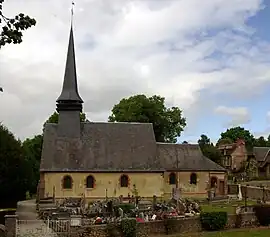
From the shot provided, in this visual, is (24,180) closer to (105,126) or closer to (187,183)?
(105,126)

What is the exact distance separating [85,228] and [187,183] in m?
24.6

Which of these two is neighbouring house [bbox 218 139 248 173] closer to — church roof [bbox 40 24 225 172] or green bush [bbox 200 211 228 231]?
church roof [bbox 40 24 225 172]

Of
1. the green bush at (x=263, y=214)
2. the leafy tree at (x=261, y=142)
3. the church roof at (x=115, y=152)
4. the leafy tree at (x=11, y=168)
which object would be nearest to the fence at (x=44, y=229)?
the green bush at (x=263, y=214)

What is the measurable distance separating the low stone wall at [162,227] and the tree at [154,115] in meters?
36.0

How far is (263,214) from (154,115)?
3735 cm

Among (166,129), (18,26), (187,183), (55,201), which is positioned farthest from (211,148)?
(18,26)

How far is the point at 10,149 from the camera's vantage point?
39094mm

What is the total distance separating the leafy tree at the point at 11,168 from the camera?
126 ft

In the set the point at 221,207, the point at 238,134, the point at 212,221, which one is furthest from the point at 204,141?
the point at 212,221

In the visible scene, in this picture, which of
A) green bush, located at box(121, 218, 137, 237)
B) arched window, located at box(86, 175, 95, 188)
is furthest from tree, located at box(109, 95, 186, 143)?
green bush, located at box(121, 218, 137, 237)

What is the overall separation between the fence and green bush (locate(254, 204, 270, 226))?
36.5ft

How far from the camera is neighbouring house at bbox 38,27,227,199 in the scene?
142ft

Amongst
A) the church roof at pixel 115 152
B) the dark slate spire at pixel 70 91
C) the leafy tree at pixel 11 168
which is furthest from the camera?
the dark slate spire at pixel 70 91

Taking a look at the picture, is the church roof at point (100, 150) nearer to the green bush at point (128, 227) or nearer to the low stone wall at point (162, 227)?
the low stone wall at point (162, 227)
